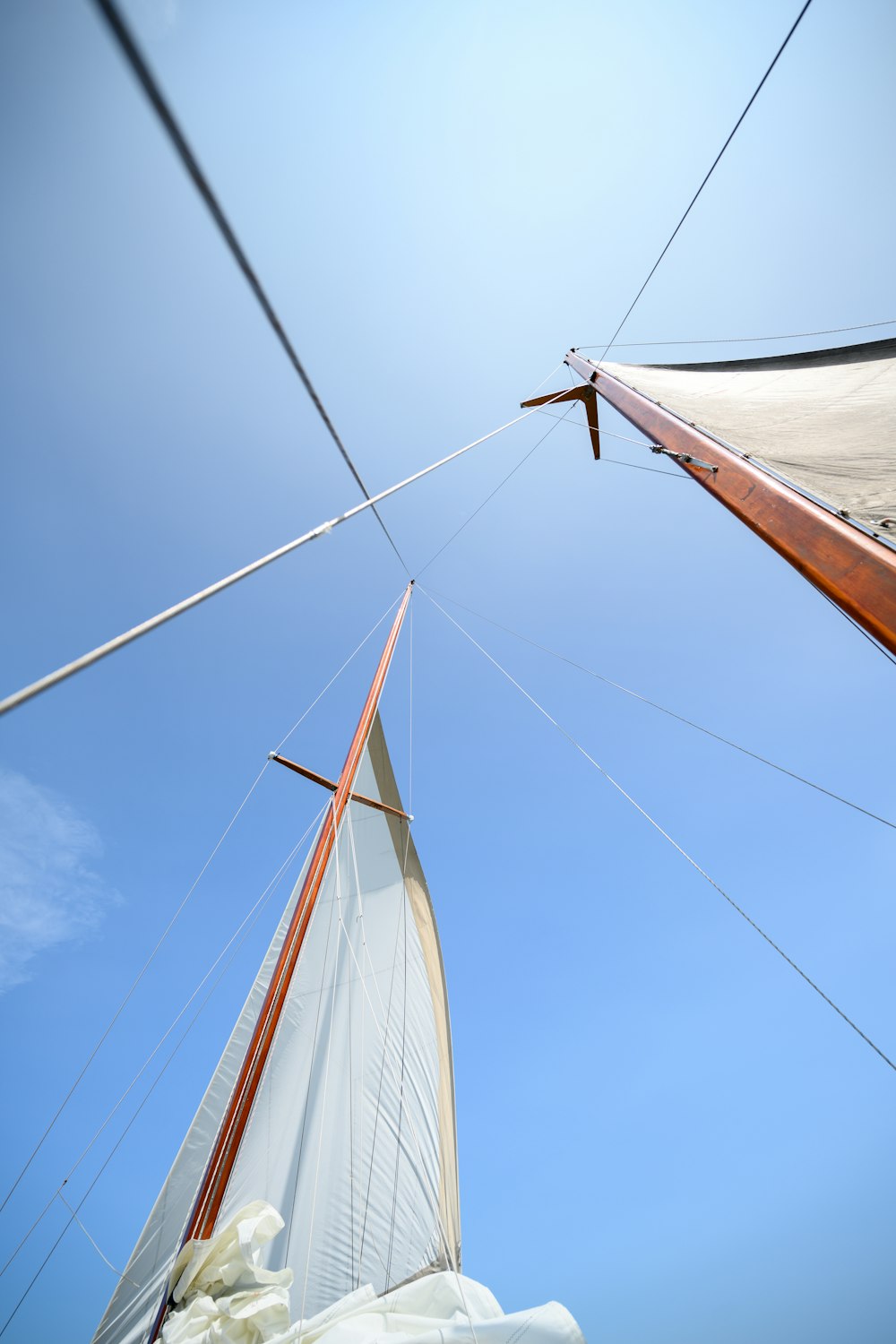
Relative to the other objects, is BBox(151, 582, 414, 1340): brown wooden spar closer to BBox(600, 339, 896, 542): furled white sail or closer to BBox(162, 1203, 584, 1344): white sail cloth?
BBox(162, 1203, 584, 1344): white sail cloth

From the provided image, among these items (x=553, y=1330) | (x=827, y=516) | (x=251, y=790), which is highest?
(x=251, y=790)

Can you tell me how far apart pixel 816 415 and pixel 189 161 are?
3.36m

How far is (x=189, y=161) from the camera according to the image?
69cm

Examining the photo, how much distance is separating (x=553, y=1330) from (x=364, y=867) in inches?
173

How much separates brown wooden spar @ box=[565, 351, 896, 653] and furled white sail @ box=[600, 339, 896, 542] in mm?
86

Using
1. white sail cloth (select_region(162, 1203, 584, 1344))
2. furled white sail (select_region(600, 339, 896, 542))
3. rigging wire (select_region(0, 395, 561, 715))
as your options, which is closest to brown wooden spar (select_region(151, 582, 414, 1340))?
white sail cloth (select_region(162, 1203, 584, 1344))

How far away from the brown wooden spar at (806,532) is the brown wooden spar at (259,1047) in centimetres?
353

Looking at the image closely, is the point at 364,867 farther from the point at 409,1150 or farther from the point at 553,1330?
the point at 553,1330

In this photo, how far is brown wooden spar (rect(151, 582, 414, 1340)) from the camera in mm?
2793

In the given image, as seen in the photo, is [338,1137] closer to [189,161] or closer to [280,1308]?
[280,1308]

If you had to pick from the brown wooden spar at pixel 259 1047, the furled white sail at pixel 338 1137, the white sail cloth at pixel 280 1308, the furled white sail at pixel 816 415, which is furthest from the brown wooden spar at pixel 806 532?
the brown wooden spar at pixel 259 1047

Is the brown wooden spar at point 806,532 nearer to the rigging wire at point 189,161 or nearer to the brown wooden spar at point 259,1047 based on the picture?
the rigging wire at point 189,161

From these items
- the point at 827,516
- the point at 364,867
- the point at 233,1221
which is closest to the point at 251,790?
the point at 364,867

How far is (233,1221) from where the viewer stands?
2646 millimetres
